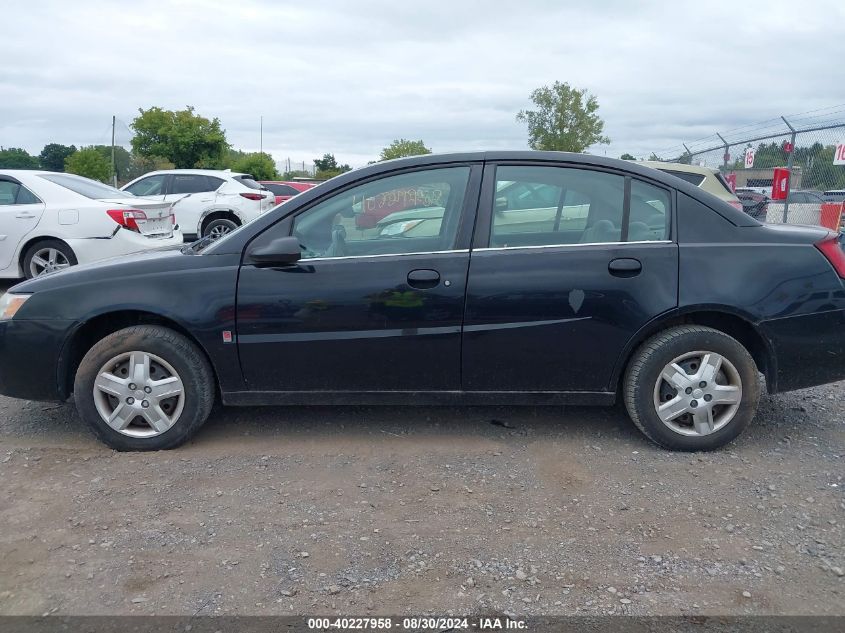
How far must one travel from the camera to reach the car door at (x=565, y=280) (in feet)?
12.5

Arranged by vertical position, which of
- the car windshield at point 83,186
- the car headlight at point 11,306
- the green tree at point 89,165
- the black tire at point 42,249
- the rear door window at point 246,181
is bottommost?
the car headlight at point 11,306

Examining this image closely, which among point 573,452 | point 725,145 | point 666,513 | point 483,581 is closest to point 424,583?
point 483,581

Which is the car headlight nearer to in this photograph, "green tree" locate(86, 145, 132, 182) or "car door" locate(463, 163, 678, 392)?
"car door" locate(463, 163, 678, 392)

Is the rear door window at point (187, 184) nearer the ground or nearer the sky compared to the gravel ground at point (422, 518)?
nearer the sky

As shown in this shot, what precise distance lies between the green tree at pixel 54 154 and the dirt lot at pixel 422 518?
46.8 m

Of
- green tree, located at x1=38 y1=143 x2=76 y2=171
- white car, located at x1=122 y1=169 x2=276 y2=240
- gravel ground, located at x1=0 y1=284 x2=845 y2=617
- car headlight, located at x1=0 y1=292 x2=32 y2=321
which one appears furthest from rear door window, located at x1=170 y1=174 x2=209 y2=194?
green tree, located at x1=38 y1=143 x2=76 y2=171

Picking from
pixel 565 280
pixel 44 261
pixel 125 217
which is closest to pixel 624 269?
pixel 565 280

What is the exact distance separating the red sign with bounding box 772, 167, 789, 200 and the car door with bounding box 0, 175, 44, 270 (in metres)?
11.0

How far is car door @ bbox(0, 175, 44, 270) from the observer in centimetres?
816

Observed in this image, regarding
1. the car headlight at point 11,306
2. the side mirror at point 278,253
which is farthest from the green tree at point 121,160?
the side mirror at point 278,253

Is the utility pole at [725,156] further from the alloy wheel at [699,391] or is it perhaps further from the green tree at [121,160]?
the green tree at [121,160]

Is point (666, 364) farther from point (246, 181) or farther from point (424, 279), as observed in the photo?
point (246, 181)

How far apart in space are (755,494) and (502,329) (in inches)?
57.3

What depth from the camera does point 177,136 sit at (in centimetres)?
2819
